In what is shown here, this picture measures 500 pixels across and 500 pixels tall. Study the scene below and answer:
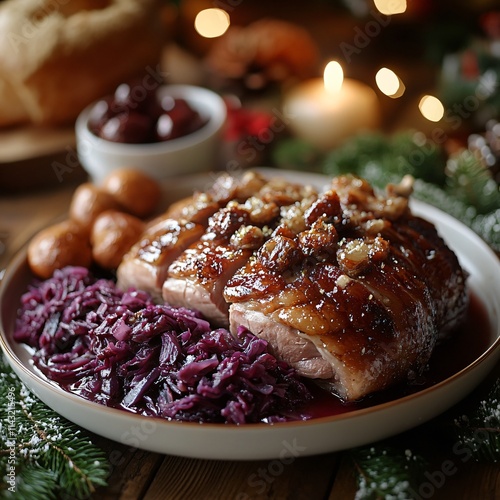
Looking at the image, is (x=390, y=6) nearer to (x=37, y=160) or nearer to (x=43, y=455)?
(x=37, y=160)

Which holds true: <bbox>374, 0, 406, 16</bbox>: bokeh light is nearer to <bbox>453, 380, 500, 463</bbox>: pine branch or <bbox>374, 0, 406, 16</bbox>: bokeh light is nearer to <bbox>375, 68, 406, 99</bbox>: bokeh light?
<bbox>375, 68, 406, 99</bbox>: bokeh light

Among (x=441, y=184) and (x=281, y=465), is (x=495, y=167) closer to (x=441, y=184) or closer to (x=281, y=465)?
(x=441, y=184)

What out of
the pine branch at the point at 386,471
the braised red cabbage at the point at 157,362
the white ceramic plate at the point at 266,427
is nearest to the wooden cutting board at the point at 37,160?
the braised red cabbage at the point at 157,362

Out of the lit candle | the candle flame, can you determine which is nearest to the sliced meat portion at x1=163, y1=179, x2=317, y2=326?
the lit candle

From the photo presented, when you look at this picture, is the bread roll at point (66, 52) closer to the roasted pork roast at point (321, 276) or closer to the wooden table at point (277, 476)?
the roasted pork roast at point (321, 276)

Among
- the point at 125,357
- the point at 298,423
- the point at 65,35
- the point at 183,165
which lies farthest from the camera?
the point at 65,35

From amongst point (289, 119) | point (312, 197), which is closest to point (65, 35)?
point (289, 119)

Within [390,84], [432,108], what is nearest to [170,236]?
[432,108]
